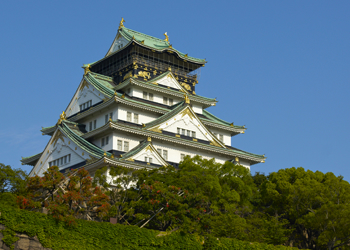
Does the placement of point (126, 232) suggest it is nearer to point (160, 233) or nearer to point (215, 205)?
point (160, 233)

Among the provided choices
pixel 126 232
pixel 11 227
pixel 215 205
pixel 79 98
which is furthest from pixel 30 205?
pixel 79 98

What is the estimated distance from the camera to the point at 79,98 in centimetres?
6669

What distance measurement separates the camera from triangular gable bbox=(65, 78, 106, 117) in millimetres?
64000

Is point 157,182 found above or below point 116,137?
below

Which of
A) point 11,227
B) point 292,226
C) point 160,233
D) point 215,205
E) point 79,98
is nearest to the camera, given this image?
point 11,227

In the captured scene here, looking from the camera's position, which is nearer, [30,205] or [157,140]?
[30,205]

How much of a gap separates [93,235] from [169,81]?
29.9 metres

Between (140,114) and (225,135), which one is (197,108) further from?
(140,114)

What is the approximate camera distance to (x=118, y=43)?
72.4 m

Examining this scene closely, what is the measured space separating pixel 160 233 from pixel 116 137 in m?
16.5

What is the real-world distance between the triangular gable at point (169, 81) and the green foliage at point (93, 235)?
2573cm

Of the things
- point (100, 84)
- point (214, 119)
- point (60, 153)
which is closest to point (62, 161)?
point (60, 153)

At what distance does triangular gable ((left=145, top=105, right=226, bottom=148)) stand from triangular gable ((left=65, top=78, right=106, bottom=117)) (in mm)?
8456

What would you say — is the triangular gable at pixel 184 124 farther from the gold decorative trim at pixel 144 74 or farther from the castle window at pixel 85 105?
the castle window at pixel 85 105
